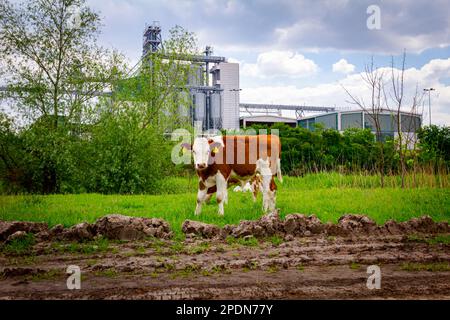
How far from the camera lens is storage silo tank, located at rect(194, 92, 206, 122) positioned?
2141cm

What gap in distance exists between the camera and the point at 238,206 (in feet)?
40.3

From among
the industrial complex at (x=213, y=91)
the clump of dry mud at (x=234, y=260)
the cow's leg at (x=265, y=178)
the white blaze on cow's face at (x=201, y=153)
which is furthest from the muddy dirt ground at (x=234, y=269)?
the industrial complex at (x=213, y=91)

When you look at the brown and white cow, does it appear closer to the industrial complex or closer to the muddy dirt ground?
the muddy dirt ground

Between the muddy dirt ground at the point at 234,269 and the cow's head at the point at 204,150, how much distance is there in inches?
89.3

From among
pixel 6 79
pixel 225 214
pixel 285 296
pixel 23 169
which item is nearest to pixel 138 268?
pixel 285 296

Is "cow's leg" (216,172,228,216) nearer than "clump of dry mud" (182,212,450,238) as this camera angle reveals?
No

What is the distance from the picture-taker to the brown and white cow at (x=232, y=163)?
33.6 ft

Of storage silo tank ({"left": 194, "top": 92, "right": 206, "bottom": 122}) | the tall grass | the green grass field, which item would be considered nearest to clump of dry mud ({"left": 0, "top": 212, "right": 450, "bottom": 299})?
the green grass field

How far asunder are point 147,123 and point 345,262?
501 inches

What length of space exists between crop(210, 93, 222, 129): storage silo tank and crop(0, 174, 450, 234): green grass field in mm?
8149

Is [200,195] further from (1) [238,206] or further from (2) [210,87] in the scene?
(2) [210,87]

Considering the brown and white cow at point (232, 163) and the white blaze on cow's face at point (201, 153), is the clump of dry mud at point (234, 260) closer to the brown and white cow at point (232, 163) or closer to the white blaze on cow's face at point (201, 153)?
the white blaze on cow's face at point (201, 153)
